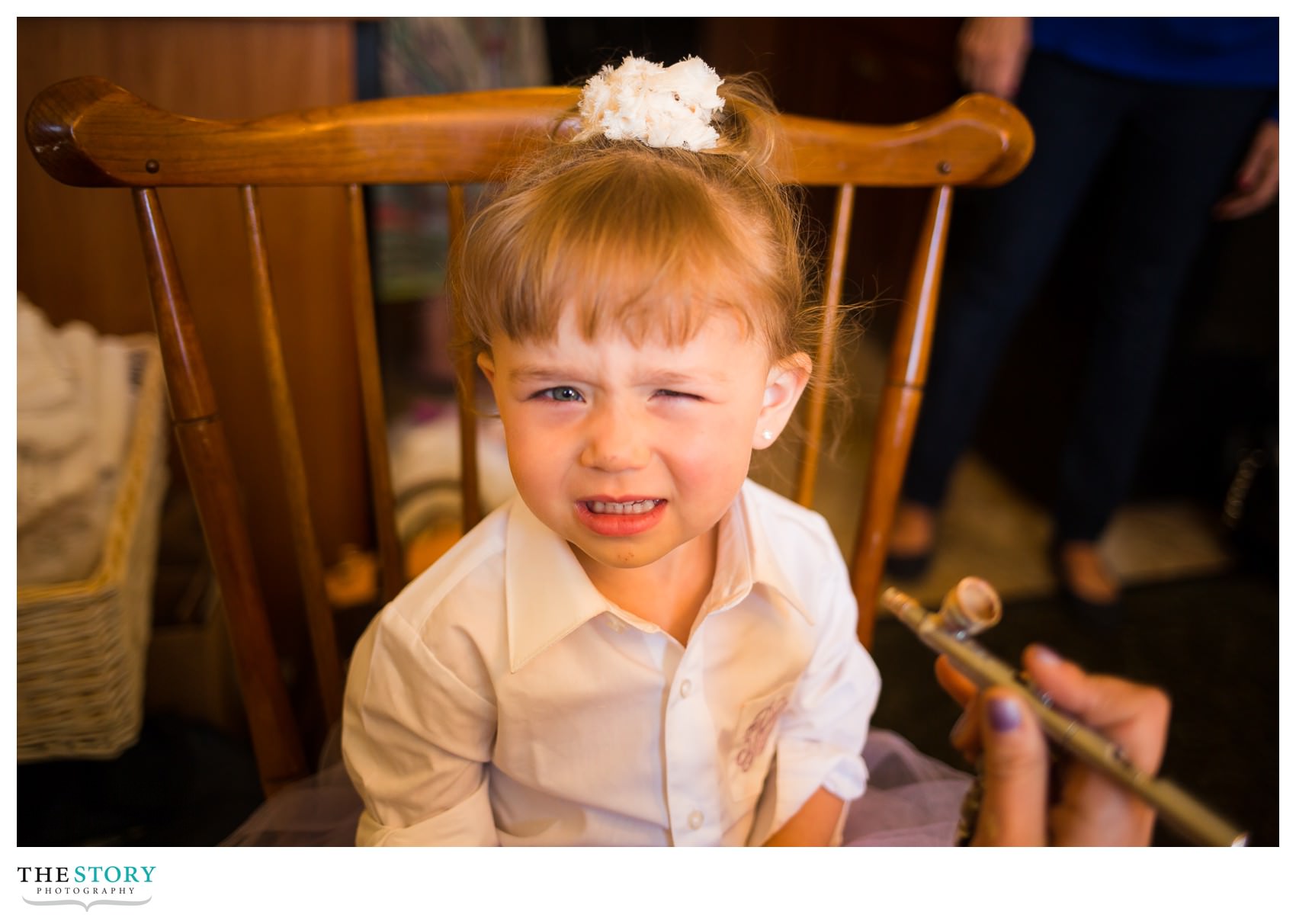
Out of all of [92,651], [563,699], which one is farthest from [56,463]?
[563,699]

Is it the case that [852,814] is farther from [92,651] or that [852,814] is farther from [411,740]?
[92,651]

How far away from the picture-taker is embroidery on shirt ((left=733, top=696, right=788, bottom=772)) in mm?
708

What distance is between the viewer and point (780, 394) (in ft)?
2.13

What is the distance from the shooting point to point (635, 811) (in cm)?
68

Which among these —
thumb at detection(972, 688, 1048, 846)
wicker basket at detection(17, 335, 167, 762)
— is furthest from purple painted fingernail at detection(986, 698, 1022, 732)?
wicker basket at detection(17, 335, 167, 762)

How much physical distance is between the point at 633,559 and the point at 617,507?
0.04 meters

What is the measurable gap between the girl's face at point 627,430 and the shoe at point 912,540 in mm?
1071

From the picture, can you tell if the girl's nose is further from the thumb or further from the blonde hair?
the thumb

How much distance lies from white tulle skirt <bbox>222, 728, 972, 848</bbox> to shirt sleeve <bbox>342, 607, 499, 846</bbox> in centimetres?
8

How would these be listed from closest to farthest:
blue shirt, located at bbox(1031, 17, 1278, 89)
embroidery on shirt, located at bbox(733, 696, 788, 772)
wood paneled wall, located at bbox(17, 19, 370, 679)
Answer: embroidery on shirt, located at bbox(733, 696, 788, 772) < wood paneled wall, located at bbox(17, 19, 370, 679) < blue shirt, located at bbox(1031, 17, 1278, 89)

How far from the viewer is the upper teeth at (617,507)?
57cm

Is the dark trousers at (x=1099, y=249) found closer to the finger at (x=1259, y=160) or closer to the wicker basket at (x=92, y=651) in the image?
the finger at (x=1259, y=160)
